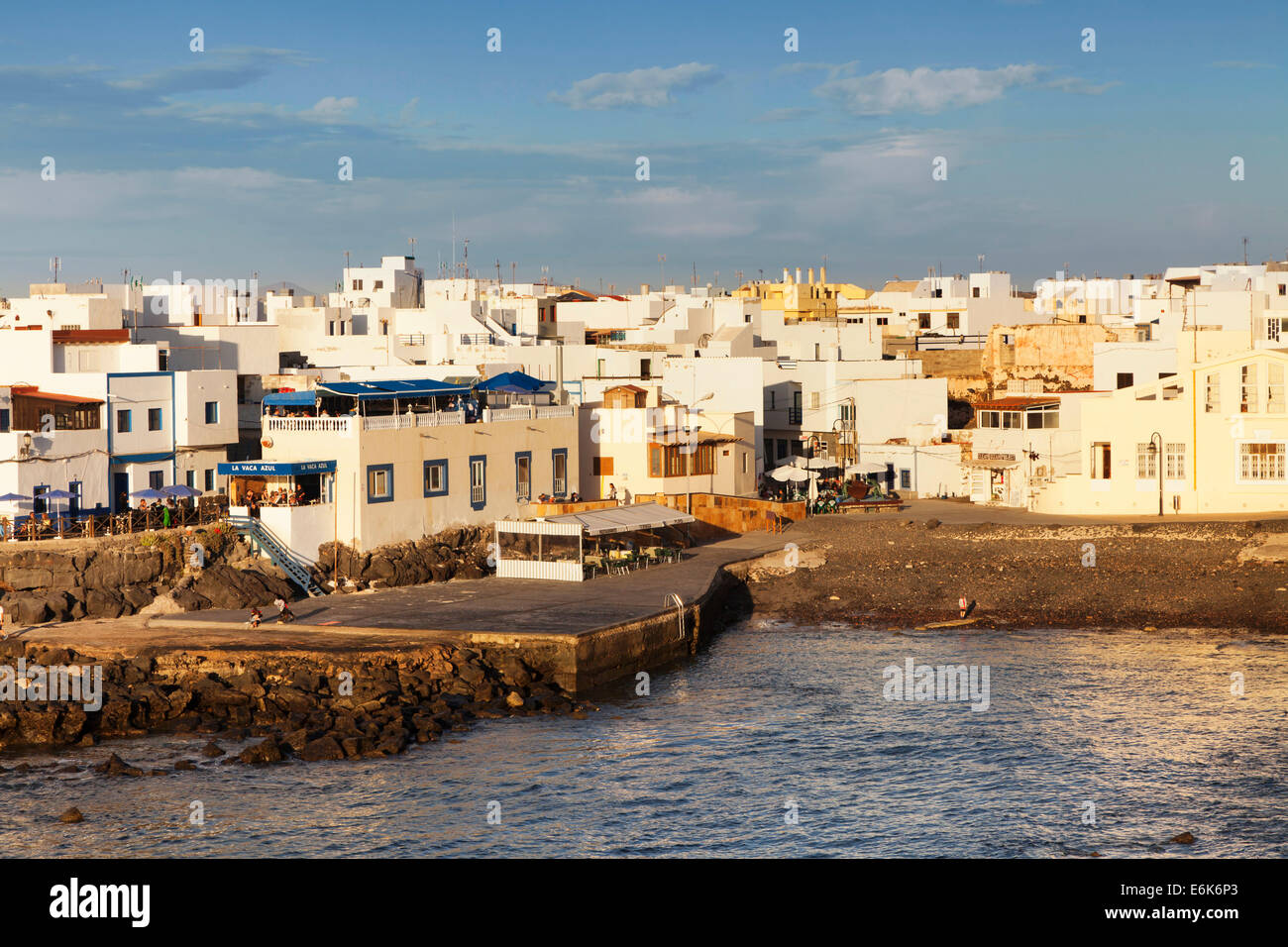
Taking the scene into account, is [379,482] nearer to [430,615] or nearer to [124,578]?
[430,615]

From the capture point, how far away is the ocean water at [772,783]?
2239 centimetres

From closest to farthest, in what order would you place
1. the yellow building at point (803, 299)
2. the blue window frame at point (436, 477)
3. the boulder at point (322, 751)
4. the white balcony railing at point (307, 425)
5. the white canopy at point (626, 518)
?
the boulder at point (322, 751)
the white balcony railing at point (307, 425)
the white canopy at point (626, 518)
the blue window frame at point (436, 477)
the yellow building at point (803, 299)

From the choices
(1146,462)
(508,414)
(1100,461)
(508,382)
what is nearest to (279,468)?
(508,414)

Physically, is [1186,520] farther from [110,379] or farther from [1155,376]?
[110,379]

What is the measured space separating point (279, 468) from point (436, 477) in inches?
216

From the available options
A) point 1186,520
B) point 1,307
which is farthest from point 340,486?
point 1,307

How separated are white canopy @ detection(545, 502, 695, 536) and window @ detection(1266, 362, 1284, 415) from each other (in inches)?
777

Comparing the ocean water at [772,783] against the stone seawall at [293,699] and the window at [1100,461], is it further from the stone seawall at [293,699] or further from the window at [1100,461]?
the window at [1100,461]

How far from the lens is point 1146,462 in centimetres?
4762

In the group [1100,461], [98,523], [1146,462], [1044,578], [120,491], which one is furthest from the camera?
[1100,461]

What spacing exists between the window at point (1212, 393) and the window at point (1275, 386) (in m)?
1.55

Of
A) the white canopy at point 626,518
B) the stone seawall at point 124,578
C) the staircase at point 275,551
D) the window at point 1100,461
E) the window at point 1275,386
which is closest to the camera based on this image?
the stone seawall at point 124,578

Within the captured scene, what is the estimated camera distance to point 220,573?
1404 inches

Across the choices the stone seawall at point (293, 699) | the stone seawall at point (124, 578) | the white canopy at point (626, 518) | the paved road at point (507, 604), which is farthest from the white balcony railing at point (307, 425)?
the stone seawall at point (293, 699)
